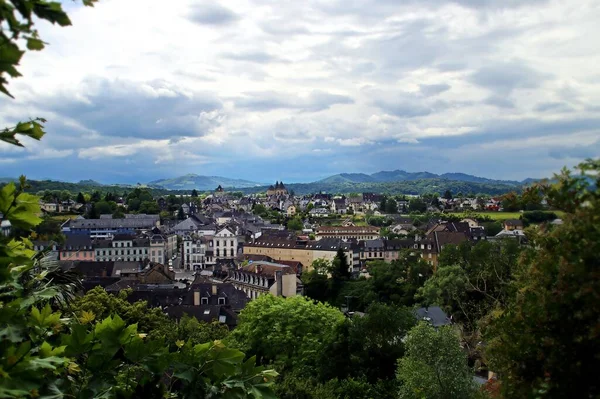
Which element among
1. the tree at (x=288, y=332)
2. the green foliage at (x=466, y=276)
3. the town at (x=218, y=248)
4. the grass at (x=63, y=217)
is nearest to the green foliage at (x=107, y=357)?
the town at (x=218, y=248)

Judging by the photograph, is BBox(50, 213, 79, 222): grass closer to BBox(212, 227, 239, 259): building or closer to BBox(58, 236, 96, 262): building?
BBox(58, 236, 96, 262): building

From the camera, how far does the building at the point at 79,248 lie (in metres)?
75.2

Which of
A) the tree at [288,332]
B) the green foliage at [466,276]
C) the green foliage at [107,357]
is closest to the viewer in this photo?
the green foliage at [107,357]

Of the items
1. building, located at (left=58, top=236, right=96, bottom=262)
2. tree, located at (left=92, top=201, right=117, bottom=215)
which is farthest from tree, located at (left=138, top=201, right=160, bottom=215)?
building, located at (left=58, top=236, right=96, bottom=262)

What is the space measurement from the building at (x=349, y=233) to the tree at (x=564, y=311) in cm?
9505

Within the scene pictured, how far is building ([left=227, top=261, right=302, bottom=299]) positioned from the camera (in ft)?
172

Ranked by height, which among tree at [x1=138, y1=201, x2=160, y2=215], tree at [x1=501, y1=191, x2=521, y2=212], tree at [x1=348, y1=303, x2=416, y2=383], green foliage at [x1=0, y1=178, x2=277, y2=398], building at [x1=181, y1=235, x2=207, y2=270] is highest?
tree at [x1=501, y1=191, x2=521, y2=212]

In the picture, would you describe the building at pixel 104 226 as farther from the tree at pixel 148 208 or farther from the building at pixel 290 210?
the building at pixel 290 210

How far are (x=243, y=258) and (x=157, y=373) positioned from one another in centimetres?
7216

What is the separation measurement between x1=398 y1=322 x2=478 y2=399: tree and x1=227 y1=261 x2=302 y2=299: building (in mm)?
32256

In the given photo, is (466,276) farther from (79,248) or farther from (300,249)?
(79,248)

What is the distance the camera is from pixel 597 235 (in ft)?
12.6

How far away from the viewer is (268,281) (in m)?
52.6

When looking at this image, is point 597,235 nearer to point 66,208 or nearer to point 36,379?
point 36,379
